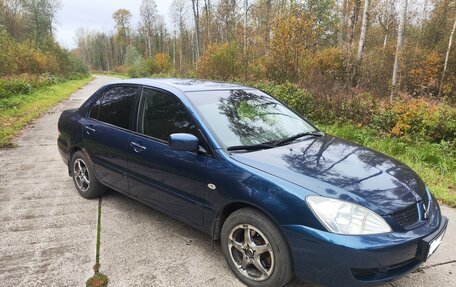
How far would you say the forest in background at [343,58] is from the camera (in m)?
8.00

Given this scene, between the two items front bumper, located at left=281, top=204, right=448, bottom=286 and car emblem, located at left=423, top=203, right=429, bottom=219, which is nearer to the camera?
front bumper, located at left=281, top=204, right=448, bottom=286

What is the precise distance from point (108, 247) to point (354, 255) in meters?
2.32

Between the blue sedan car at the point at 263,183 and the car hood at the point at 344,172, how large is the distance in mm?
10

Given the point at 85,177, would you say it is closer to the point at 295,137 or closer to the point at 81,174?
the point at 81,174

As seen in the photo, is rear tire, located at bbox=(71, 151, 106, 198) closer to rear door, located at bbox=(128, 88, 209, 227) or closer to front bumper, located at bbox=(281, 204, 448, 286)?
rear door, located at bbox=(128, 88, 209, 227)

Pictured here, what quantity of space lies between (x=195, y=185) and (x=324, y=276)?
1.30m

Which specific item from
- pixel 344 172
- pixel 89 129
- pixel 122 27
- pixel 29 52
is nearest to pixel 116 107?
pixel 89 129

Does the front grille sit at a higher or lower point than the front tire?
higher

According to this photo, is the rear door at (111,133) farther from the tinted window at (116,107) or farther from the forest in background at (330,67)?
the forest in background at (330,67)

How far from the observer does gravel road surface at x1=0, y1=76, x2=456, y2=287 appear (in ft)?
9.05

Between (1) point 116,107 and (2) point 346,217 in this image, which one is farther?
(1) point 116,107

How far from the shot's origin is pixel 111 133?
3781 mm

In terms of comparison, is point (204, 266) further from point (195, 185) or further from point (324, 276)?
point (324, 276)

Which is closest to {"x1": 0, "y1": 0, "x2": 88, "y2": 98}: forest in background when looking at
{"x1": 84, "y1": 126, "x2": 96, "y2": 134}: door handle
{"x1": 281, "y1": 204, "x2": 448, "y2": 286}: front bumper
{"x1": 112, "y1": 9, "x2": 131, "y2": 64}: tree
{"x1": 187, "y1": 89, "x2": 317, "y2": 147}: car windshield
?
{"x1": 84, "y1": 126, "x2": 96, "y2": 134}: door handle
